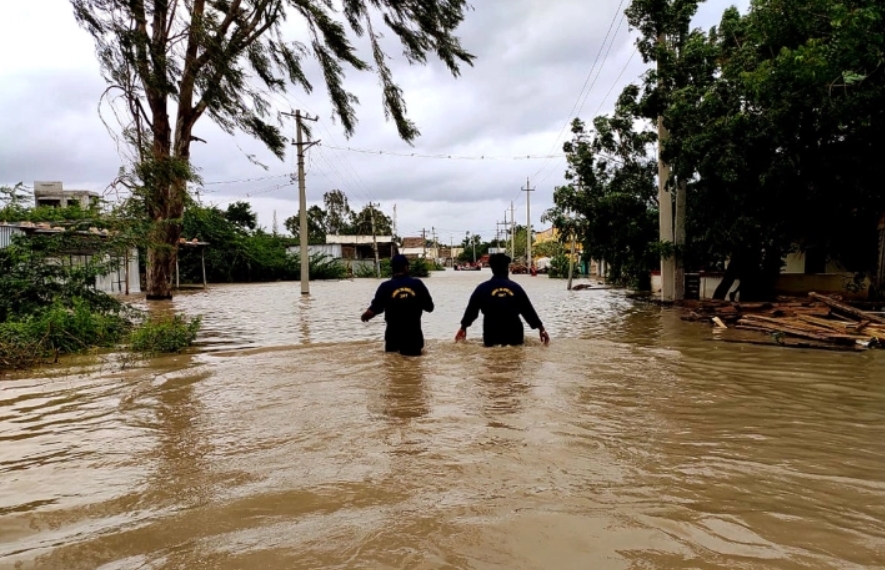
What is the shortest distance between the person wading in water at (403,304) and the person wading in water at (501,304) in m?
0.67

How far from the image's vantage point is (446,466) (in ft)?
11.5

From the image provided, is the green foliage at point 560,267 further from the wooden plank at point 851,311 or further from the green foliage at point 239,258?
the wooden plank at point 851,311

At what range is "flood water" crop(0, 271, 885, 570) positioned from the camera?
2447mm

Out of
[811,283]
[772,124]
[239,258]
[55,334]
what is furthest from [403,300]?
[239,258]

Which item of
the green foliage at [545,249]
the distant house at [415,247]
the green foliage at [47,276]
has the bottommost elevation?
the green foliage at [47,276]

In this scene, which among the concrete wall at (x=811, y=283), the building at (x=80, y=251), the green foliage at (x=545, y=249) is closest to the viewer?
the building at (x=80, y=251)

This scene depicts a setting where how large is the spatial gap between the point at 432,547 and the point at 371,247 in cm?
6638

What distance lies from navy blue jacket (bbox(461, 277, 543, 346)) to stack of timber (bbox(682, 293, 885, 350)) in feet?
13.5

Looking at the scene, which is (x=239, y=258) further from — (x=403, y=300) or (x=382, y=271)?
(x=403, y=300)

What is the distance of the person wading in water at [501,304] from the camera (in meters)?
7.60

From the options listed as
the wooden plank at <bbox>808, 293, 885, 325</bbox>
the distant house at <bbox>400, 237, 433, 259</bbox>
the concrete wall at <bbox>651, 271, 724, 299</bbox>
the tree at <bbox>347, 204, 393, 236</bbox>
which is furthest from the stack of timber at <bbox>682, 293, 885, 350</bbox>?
the distant house at <bbox>400, 237, 433, 259</bbox>

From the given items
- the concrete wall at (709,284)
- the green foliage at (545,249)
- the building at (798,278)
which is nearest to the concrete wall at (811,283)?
the building at (798,278)

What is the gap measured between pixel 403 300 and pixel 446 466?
395cm

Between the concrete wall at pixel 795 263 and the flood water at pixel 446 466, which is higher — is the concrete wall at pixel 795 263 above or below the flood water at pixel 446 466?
above
